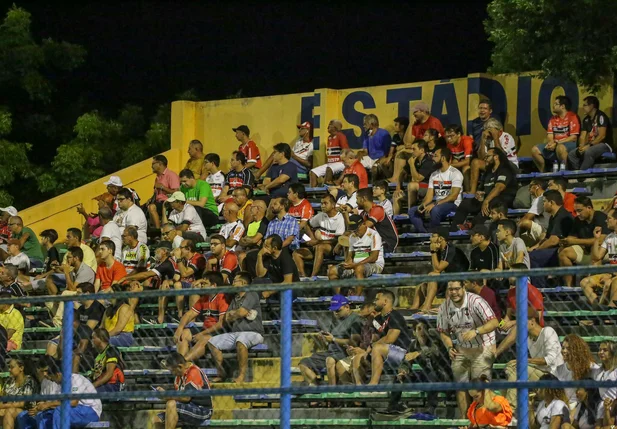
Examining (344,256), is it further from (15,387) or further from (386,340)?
(15,387)

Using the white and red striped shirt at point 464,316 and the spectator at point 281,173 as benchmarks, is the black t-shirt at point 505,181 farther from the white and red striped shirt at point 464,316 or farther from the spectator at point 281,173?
the white and red striped shirt at point 464,316

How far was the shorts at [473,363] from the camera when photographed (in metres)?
11.5

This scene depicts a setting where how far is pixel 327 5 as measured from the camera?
3631 cm

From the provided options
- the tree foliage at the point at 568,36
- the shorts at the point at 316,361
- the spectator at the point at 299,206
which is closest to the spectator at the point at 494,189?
the tree foliage at the point at 568,36

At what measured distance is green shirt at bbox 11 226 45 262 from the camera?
2044 cm

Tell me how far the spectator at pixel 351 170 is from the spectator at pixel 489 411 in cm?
764

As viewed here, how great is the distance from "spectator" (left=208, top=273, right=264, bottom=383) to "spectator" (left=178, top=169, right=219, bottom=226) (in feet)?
16.2

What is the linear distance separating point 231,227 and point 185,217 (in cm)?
96

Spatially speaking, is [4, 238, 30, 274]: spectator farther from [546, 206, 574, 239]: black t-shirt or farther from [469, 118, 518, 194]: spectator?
[546, 206, 574, 239]: black t-shirt

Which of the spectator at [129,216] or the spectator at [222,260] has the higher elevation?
the spectator at [129,216]

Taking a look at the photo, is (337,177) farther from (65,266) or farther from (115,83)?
(115,83)

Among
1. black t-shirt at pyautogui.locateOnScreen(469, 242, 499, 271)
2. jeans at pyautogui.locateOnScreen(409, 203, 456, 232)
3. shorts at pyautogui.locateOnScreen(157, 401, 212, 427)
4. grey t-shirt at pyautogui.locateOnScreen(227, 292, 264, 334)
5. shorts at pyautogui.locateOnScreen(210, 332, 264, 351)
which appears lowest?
shorts at pyautogui.locateOnScreen(157, 401, 212, 427)

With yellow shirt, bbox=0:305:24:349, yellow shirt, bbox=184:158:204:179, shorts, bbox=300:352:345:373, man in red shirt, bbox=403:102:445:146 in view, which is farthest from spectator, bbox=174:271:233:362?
yellow shirt, bbox=184:158:204:179

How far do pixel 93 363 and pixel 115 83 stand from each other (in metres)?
23.1
